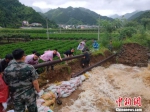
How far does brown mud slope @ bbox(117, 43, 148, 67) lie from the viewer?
1302 cm

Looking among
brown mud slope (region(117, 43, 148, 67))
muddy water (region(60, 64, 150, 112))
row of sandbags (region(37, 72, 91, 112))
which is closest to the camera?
row of sandbags (region(37, 72, 91, 112))

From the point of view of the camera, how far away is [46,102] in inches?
212

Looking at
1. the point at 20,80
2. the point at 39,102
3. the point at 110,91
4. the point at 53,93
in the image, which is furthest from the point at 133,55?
the point at 20,80

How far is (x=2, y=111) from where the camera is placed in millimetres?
3900

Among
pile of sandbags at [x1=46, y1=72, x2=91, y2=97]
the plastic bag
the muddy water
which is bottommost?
the muddy water

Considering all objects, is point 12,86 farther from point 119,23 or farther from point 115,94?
point 119,23

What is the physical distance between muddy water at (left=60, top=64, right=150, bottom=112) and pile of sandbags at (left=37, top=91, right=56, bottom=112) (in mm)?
385

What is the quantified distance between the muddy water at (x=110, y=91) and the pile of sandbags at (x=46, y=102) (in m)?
0.38

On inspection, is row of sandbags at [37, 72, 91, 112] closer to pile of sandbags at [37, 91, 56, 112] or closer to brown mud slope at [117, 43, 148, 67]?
pile of sandbags at [37, 91, 56, 112]

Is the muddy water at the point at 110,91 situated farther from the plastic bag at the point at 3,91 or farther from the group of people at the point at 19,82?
the plastic bag at the point at 3,91

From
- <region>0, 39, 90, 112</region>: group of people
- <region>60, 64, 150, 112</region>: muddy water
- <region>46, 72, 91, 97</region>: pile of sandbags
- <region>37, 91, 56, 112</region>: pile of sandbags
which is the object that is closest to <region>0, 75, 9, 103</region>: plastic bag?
<region>0, 39, 90, 112</region>: group of people

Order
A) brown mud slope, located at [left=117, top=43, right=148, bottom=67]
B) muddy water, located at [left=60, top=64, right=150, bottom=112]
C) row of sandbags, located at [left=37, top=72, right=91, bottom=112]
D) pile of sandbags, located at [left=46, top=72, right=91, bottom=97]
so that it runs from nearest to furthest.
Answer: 1. row of sandbags, located at [left=37, top=72, right=91, bottom=112]
2. muddy water, located at [left=60, top=64, right=150, bottom=112]
3. pile of sandbags, located at [left=46, top=72, right=91, bottom=97]
4. brown mud slope, located at [left=117, top=43, right=148, bottom=67]

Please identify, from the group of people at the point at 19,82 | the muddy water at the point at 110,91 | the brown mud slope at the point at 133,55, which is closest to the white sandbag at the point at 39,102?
the muddy water at the point at 110,91

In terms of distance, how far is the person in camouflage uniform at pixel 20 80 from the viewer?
3.59m
